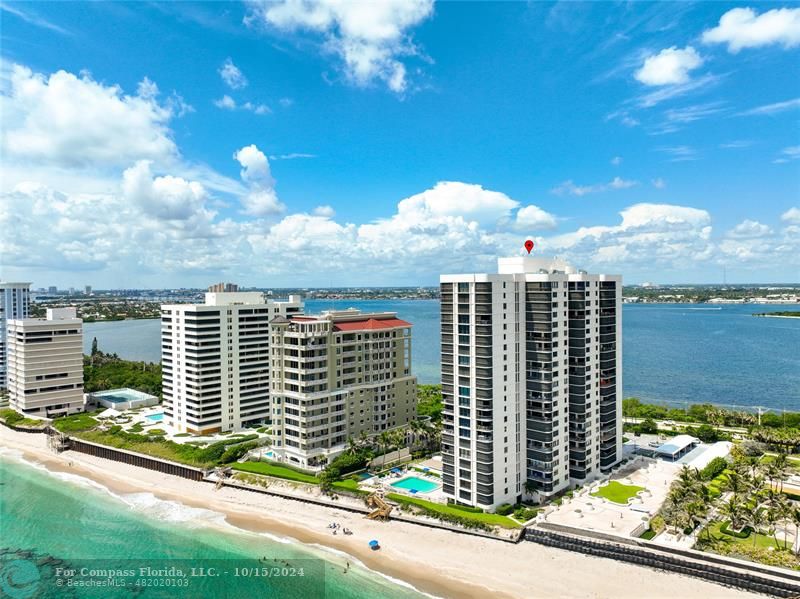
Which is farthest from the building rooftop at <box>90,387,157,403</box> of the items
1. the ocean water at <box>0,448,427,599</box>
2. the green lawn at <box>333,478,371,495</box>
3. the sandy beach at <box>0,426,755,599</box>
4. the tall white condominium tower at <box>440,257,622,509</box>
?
the tall white condominium tower at <box>440,257,622,509</box>

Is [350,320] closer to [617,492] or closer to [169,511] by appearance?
[169,511]

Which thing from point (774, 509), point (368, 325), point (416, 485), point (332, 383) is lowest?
point (416, 485)

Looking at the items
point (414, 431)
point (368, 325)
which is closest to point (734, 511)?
point (414, 431)

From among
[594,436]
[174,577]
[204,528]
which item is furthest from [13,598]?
[594,436]

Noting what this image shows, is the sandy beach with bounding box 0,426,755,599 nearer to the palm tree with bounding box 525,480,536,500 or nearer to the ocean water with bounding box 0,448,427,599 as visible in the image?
the ocean water with bounding box 0,448,427,599

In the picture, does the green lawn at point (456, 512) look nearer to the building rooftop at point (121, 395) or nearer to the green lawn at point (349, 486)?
the green lawn at point (349, 486)

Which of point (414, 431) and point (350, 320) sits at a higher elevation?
point (350, 320)

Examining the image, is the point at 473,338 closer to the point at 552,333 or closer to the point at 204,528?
the point at 552,333
